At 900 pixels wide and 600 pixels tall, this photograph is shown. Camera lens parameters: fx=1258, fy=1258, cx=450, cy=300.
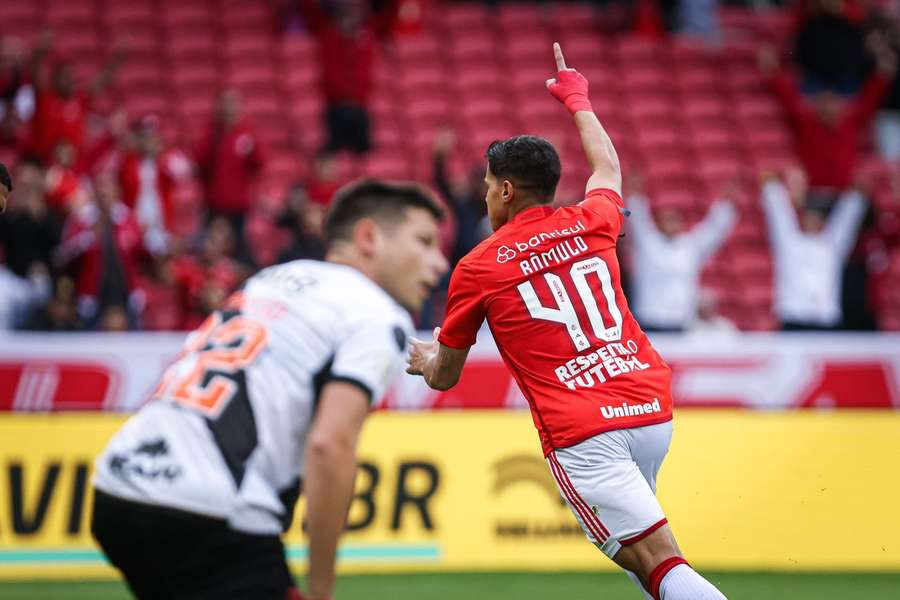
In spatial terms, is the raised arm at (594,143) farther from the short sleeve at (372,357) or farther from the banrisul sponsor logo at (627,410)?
the short sleeve at (372,357)

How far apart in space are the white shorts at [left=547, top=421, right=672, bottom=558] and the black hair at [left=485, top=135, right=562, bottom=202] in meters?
0.92

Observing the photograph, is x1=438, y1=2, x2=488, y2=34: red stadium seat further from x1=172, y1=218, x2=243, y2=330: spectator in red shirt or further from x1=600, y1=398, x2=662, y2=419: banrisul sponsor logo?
x1=600, y1=398, x2=662, y2=419: banrisul sponsor logo

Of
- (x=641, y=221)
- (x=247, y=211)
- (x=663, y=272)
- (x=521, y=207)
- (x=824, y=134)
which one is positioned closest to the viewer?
(x=521, y=207)

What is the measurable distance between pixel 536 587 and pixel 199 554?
15.2ft

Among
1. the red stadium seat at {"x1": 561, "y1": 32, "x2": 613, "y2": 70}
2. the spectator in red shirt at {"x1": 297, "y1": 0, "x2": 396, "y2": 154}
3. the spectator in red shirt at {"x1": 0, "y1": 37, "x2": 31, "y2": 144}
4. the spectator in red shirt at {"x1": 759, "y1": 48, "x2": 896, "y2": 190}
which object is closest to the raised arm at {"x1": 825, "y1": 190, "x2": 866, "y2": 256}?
the spectator in red shirt at {"x1": 759, "y1": 48, "x2": 896, "y2": 190}

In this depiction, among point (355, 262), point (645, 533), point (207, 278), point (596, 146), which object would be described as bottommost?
point (207, 278)

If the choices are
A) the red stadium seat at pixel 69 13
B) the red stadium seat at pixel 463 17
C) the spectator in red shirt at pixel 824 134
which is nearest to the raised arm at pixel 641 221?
the spectator in red shirt at pixel 824 134

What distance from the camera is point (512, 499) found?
8.08m

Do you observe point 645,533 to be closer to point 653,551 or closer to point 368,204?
point 653,551

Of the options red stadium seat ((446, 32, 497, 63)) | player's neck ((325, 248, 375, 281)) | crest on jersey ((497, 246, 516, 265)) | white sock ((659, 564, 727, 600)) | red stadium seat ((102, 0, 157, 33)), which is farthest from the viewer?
red stadium seat ((446, 32, 497, 63))

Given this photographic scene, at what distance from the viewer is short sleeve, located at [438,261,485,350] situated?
14.4ft

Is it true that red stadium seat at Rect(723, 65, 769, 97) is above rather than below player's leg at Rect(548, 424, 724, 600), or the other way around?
above

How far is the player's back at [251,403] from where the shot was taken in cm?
308

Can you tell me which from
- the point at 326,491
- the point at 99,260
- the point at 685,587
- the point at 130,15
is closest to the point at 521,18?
the point at 130,15
